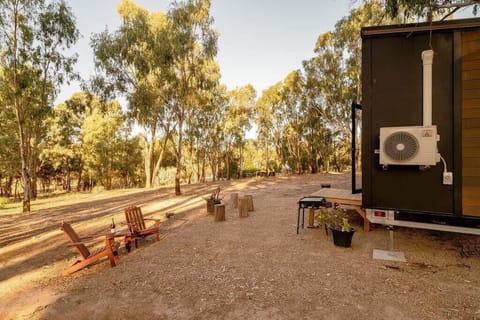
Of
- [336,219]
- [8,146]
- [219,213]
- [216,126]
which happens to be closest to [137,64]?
[219,213]

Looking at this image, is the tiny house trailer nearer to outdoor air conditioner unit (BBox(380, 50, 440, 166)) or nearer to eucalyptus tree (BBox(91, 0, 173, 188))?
outdoor air conditioner unit (BBox(380, 50, 440, 166))

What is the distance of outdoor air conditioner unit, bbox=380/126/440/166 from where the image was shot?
149 inches

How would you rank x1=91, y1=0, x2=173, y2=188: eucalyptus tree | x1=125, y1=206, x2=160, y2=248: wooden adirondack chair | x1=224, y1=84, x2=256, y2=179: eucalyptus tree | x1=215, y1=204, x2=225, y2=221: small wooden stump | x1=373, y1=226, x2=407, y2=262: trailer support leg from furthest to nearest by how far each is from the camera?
1. x1=224, y1=84, x2=256, y2=179: eucalyptus tree
2. x1=91, y1=0, x2=173, y2=188: eucalyptus tree
3. x1=215, y1=204, x2=225, y2=221: small wooden stump
4. x1=125, y1=206, x2=160, y2=248: wooden adirondack chair
5. x1=373, y1=226, x2=407, y2=262: trailer support leg

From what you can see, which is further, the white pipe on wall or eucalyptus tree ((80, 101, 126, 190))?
eucalyptus tree ((80, 101, 126, 190))

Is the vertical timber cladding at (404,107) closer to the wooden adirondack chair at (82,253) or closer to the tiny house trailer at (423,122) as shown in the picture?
the tiny house trailer at (423,122)

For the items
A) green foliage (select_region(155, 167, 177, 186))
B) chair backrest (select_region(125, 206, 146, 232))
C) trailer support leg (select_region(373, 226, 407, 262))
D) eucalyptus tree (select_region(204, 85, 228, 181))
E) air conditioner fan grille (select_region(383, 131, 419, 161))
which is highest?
eucalyptus tree (select_region(204, 85, 228, 181))

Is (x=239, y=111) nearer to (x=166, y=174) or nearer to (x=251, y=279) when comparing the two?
(x=166, y=174)

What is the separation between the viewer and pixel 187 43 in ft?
40.1

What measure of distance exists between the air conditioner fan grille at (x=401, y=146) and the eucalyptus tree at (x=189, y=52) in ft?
33.9

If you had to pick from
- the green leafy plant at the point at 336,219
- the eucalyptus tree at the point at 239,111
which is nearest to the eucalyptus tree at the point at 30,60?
the green leafy plant at the point at 336,219

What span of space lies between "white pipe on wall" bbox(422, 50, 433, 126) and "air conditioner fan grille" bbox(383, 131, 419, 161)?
1.22ft

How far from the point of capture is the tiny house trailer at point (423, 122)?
3.80 metres

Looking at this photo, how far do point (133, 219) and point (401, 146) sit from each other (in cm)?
538

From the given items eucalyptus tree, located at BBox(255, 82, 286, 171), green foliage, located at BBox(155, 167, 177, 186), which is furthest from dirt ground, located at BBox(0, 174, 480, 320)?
green foliage, located at BBox(155, 167, 177, 186)
